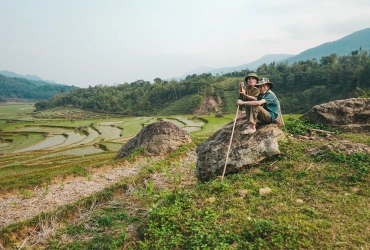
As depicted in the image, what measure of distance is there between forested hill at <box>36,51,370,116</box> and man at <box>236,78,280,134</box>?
70.8 m

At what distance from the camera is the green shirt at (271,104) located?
769cm

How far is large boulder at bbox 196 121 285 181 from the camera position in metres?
7.18

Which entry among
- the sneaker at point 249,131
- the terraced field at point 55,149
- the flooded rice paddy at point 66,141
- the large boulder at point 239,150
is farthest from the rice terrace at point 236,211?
the flooded rice paddy at point 66,141

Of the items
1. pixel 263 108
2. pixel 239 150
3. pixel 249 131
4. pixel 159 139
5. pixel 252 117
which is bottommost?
pixel 159 139

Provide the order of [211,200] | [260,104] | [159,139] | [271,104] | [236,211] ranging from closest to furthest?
[236,211] < [211,200] < [260,104] < [271,104] < [159,139]

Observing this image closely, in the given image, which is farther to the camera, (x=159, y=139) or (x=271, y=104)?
(x=159, y=139)

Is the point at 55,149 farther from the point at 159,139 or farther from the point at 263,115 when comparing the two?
the point at 263,115

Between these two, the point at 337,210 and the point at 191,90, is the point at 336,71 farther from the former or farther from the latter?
the point at 337,210

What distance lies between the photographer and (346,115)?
972 centimetres

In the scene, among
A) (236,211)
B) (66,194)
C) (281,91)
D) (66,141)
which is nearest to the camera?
(236,211)

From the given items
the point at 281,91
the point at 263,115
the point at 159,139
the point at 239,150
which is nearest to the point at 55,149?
the point at 159,139

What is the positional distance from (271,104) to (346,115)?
405 centimetres

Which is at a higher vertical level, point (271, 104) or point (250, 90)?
point (250, 90)

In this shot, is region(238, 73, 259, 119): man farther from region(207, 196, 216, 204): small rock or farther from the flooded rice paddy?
the flooded rice paddy
